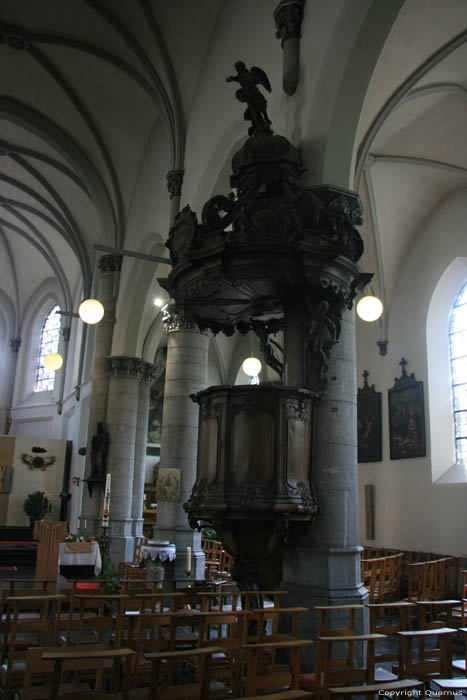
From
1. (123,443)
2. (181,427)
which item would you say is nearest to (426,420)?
(181,427)

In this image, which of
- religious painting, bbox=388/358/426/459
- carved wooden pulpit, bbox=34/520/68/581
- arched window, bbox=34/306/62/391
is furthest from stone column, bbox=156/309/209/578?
arched window, bbox=34/306/62/391

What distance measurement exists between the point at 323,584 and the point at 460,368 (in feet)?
30.0

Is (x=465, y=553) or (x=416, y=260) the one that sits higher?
(x=416, y=260)

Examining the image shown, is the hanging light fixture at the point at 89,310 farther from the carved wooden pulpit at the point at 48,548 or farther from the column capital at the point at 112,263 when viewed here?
the column capital at the point at 112,263

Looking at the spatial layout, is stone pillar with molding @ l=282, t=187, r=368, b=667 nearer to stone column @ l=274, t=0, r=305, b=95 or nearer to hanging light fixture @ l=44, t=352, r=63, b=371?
stone column @ l=274, t=0, r=305, b=95

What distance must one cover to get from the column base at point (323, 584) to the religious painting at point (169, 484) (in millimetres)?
4461

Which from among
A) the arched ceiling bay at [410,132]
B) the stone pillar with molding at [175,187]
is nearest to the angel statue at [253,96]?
the arched ceiling bay at [410,132]

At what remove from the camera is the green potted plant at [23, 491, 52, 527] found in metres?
21.7

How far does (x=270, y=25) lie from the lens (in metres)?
9.17

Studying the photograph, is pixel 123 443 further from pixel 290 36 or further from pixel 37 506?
pixel 290 36

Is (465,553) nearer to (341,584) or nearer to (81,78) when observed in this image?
(341,584)

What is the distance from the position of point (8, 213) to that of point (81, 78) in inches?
374

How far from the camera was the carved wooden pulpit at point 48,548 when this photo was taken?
11.6 m

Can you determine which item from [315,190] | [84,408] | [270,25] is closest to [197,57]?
[270,25]
